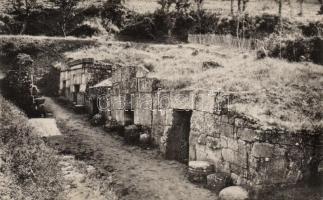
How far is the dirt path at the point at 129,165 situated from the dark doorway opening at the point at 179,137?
1.05ft

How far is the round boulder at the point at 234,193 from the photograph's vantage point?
9.12 meters

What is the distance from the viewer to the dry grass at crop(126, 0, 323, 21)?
35.8 m

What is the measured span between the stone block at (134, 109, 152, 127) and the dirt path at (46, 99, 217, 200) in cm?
89

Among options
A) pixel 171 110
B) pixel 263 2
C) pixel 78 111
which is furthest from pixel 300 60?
pixel 263 2

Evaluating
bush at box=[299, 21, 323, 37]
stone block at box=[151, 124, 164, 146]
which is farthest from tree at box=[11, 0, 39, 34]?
bush at box=[299, 21, 323, 37]

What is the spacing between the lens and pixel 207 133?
428 inches

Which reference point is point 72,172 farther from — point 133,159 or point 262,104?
point 262,104

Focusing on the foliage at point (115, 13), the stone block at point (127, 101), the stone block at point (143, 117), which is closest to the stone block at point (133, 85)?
the stone block at point (127, 101)

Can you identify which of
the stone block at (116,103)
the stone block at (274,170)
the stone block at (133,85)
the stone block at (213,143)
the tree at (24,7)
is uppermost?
the tree at (24,7)

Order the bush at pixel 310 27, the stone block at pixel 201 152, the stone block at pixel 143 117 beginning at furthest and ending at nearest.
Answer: the bush at pixel 310 27, the stone block at pixel 143 117, the stone block at pixel 201 152

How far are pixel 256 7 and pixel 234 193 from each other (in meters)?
34.5

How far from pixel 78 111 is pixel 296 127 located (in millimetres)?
10480

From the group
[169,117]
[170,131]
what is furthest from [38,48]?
[170,131]

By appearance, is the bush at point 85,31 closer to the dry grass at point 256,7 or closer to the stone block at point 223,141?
the dry grass at point 256,7
